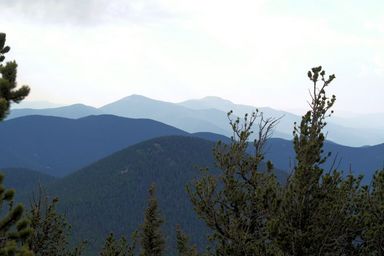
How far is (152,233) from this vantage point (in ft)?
139

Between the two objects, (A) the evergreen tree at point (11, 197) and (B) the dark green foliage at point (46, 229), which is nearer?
(A) the evergreen tree at point (11, 197)

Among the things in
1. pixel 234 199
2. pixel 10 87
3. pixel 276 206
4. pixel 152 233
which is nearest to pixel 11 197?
pixel 10 87

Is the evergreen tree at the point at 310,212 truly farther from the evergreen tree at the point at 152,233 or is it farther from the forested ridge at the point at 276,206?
the evergreen tree at the point at 152,233

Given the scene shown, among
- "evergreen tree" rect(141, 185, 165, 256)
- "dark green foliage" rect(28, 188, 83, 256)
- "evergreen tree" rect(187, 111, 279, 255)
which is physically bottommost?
"evergreen tree" rect(141, 185, 165, 256)

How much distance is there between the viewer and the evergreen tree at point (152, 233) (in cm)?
4184

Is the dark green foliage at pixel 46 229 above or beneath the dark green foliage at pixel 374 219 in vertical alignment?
beneath

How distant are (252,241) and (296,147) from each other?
4670 millimetres

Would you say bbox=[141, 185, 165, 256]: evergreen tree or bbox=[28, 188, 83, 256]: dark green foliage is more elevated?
bbox=[28, 188, 83, 256]: dark green foliage

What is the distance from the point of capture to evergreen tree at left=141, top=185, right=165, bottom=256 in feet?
137

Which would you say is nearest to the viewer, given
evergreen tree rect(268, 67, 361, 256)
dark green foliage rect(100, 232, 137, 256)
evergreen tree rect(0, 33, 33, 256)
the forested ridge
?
evergreen tree rect(0, 33, 33, 256)

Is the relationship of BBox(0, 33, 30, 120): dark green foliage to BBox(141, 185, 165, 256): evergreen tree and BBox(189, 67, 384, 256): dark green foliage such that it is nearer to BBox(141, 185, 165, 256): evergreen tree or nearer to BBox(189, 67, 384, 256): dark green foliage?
BBox(189, 67, 384, 256): dark green foliage

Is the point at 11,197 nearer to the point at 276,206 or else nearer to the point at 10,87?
the point at 10,87

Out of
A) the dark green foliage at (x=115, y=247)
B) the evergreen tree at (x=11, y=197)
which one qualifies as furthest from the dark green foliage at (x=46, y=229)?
the evergreen tree at (x=11, y=197)

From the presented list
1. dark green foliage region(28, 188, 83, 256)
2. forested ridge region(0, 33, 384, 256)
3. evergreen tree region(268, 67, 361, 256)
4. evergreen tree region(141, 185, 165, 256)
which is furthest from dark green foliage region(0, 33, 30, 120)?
evergreen tree region(141, 185, 165, 256)
